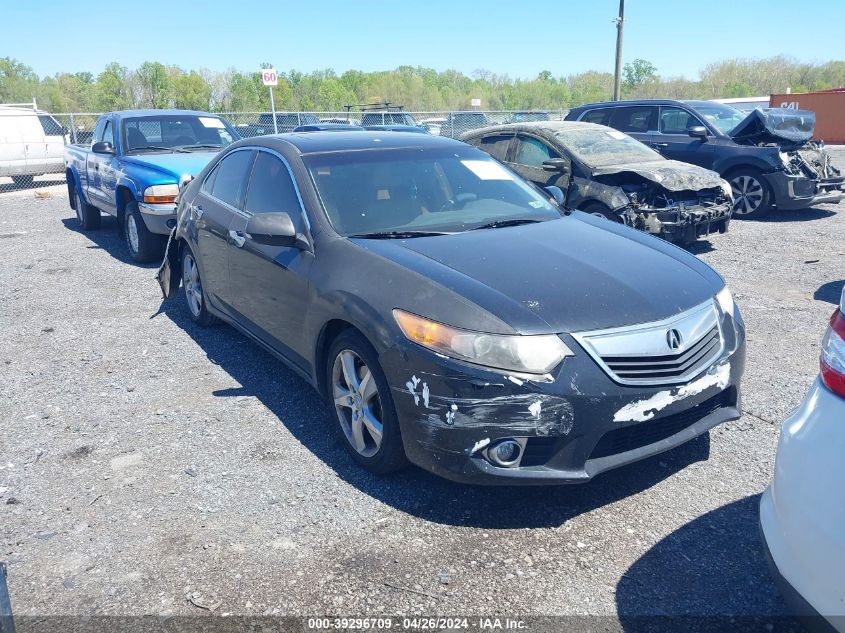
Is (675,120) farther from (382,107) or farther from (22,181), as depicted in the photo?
(382,107)

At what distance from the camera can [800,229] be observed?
9.80m

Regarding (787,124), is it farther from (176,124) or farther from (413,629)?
(413,629)

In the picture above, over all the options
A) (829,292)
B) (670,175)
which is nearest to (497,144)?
(670,175)

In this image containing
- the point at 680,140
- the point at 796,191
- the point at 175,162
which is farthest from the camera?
the point at 680,140

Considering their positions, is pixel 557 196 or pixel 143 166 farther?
pixel 143 166

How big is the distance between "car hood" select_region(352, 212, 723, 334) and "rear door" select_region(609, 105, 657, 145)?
25.9 feet

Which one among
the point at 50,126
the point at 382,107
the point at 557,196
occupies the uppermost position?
the point at 382,107

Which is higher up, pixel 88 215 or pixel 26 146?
pixel 26 146

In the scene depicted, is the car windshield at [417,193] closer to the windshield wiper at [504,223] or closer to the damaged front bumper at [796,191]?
the windshield wiper at [504,223]

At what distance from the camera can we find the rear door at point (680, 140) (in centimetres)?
1068

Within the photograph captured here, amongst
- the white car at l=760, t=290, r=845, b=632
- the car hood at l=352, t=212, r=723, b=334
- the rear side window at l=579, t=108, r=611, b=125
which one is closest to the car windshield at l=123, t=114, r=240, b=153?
the rear side window at l=579, t=108, r=611, b=125

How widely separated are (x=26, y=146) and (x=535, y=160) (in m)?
13.8

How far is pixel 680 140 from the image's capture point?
1102cm

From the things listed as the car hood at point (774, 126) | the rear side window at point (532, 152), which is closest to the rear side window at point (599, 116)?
the car hood at point (774, 126)
